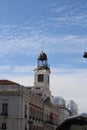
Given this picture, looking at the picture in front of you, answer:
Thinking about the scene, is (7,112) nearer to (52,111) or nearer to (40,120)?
(40,120)

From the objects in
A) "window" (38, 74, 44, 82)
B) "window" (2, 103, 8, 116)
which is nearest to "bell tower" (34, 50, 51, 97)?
"window" (38, 74, 44, 82)

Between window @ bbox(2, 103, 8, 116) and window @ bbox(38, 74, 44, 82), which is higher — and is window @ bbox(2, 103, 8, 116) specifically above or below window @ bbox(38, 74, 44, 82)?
Answer: below

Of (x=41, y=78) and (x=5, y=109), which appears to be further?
(x=41, y=78)

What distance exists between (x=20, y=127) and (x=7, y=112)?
3146 millimetres

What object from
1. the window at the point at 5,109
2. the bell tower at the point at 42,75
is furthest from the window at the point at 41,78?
the window at the point at 5,109

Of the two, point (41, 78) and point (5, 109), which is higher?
point (41, 78)

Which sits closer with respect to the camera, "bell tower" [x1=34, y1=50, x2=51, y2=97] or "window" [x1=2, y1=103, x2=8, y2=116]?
"window" [x1=2, y1=103, x2=8, y2=116]

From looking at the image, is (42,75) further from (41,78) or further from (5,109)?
(5,109)

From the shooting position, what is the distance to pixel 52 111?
307 ft

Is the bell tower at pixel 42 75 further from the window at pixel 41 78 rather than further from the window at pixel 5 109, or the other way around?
the window at pixel 5 109

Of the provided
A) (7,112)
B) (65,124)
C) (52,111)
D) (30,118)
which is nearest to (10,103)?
(7,112)

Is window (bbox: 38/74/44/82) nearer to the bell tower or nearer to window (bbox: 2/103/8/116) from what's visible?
the bell tower

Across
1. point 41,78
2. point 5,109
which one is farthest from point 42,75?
point 5,109

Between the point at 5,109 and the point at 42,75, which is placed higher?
the point at 42,75
